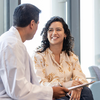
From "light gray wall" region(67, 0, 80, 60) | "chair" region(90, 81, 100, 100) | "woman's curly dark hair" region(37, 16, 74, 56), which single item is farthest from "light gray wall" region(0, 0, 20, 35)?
"chair" region(90, 81, 100, 100)

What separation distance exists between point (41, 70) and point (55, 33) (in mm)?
446

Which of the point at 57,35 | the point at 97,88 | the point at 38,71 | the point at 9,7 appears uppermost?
the point at 9,7

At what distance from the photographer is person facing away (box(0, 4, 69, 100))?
1.09 metres

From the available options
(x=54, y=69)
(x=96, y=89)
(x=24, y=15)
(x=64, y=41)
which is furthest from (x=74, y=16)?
(x=24, y=15)

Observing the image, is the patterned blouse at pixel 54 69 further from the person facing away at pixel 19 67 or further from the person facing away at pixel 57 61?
the person facing away at pixel 19 67

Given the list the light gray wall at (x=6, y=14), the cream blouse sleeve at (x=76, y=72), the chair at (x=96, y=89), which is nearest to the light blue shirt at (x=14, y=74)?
the cream blouse sleeve at (x=76, y=72)

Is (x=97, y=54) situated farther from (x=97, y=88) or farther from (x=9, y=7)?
(x=9, y=7)

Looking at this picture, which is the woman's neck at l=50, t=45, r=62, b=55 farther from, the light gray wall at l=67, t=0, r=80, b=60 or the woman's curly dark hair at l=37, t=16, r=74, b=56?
the light gray wall at l=67, t=0, r=80, b=60

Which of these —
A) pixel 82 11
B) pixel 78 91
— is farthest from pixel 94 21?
pixel 78 91

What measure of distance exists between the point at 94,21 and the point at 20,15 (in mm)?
2649

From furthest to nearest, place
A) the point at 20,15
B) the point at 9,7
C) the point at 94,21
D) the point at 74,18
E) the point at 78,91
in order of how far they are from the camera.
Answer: the point at 94,21, the point at 74,18, the point at 9,7, the point at 78,91, the point at 20,15

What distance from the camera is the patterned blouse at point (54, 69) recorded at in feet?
6.00

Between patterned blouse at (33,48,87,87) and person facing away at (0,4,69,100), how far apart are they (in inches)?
19.1

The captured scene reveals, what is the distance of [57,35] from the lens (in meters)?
2.00
